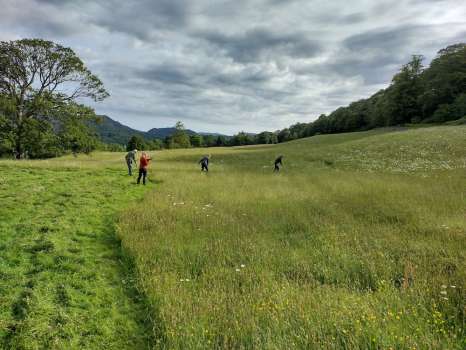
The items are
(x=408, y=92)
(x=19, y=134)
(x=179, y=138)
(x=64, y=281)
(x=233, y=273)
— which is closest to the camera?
(x=64, y=281)

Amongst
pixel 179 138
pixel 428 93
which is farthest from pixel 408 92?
pixel 179 138

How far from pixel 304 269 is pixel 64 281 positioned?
4.75 m

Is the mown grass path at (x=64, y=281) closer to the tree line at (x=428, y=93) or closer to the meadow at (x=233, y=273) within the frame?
the meadow at (x=233, y=273)

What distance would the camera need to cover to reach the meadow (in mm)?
3605

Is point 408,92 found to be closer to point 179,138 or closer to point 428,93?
point 428,93

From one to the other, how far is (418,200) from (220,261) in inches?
361

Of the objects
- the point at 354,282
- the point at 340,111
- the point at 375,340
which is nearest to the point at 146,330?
the point at 375,340

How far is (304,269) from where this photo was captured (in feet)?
17.4

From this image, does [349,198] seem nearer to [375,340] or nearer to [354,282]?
[354,282]

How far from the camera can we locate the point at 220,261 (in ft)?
19.0

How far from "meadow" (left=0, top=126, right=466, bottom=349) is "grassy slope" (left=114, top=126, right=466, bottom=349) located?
3 cm

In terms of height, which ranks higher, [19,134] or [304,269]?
[19,134]

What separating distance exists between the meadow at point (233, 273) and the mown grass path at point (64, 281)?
0.02 metres

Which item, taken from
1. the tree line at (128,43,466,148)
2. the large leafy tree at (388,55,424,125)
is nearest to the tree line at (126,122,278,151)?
the tree line at (128,43,466,148)
